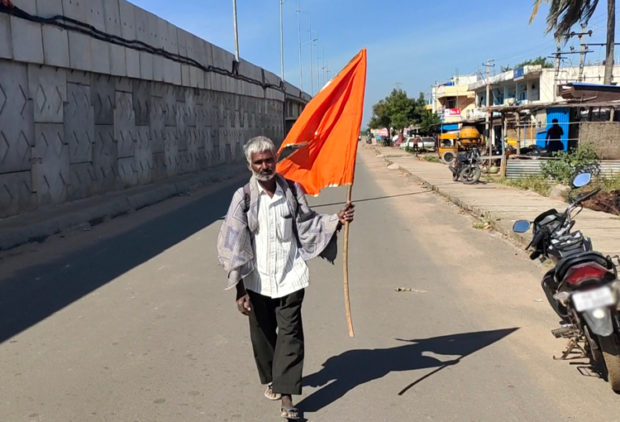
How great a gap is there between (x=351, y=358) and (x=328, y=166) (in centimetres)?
147

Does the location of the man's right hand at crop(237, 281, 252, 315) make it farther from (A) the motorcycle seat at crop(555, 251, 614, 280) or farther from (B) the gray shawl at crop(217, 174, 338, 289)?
(A) the motorcycle seat at crop(555, 251, 614, 280)

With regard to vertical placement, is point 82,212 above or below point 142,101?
below

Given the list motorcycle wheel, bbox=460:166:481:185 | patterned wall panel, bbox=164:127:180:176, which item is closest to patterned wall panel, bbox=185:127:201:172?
patterned wall panel, bbox=164:127:180:176

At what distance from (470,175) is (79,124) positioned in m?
12.1

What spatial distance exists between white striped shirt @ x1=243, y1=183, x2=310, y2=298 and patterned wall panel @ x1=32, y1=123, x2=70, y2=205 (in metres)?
8.98

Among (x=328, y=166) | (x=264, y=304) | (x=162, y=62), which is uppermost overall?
(x=162, y=62)

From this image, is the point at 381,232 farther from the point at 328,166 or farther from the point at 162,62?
the point at 162,62

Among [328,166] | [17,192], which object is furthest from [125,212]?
[328,166]

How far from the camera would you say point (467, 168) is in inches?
742

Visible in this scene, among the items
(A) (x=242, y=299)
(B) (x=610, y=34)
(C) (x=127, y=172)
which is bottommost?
(C) (x=127, y=172)

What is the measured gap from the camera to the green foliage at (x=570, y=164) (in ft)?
53.5

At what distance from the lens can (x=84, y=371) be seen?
4.00 m

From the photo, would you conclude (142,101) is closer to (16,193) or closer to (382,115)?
(16,193)

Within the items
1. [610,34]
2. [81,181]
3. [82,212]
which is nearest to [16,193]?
[82,212]
